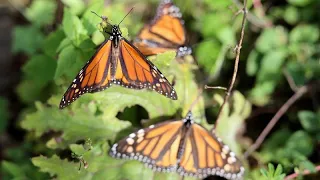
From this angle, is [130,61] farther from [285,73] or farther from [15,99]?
[15,99]

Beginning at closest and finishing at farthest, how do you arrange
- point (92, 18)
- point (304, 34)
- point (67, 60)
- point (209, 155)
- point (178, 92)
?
point (209, 155) < point (67, 60) < point (92, 18) < point (178, 92) < point (304, 34)

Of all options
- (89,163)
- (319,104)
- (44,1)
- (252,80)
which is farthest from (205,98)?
(44,1)

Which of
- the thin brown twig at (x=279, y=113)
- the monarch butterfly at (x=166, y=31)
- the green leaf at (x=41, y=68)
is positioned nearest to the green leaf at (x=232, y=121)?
the thin brown twig at (x=279, y=113)

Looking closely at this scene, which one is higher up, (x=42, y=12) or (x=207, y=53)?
(x=42, y=12)

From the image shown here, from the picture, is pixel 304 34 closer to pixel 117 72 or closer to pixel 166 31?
pixel 166 31

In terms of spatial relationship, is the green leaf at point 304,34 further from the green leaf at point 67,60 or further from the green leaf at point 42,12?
the green leaf at point 42,12

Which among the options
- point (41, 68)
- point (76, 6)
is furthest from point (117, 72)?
point (41, 68)

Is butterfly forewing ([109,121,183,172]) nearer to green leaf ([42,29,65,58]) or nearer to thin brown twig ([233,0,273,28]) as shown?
green leaf ([42,29,65,58])

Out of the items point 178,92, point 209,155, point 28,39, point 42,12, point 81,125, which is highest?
point 42,12
